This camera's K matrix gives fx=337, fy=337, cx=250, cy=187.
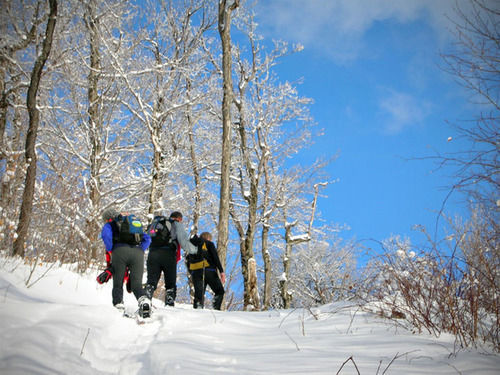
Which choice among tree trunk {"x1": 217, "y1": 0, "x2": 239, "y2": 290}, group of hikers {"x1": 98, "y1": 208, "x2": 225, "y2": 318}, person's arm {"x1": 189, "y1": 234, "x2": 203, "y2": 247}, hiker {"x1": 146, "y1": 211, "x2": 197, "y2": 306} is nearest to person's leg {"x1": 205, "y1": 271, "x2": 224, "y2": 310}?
group of hikers {"x1": 98, "y1": 208, "x2": 225, "y2": 318}

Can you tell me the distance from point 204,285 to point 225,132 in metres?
4.80

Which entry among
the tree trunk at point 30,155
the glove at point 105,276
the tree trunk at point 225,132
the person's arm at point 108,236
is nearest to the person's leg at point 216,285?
the tree trunk at point 225,132

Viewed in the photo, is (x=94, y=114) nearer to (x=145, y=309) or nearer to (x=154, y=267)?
(x=154, y=267)

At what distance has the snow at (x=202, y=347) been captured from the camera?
6.95 ft

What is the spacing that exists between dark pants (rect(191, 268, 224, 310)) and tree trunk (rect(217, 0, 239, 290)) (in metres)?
2.29

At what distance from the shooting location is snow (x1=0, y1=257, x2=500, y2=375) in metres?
2.12

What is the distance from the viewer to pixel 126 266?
4602 mm

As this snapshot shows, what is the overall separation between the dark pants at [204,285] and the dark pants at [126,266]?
2273 mm

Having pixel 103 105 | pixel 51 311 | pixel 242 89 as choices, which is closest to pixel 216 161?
pixel 242 89

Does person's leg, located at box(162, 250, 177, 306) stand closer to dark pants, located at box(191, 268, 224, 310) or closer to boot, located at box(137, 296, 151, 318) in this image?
dark pants, located at box(191, 268, 224, 310)

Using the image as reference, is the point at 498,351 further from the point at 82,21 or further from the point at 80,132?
the point at 82,21

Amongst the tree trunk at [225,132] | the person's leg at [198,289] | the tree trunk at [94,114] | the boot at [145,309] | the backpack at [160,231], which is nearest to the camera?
the boot at [145,309]

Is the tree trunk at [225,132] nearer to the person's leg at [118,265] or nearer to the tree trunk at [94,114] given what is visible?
the tree trunk at [94,114]

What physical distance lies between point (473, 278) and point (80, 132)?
11.9m
